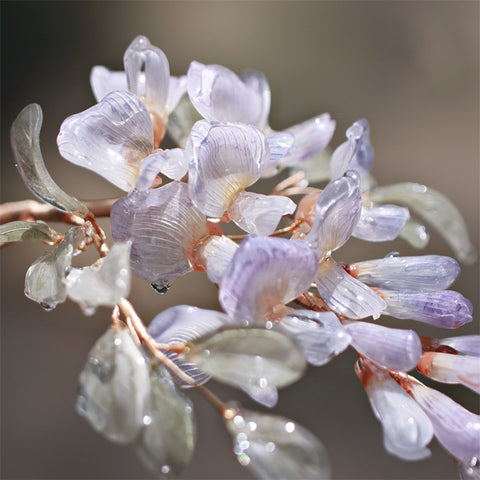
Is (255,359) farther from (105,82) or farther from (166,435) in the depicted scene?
(105,82)

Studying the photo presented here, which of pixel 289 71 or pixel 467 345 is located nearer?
pixel 467 345

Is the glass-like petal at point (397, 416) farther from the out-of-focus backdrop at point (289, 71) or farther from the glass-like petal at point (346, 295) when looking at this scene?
the out-of-focus backdrop at point (289, 71)

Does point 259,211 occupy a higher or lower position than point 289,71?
higher

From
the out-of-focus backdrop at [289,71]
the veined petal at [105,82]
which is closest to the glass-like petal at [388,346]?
the veined petal at [105,82]

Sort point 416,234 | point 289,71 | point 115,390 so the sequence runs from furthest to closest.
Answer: point 289,71 < point 416,234 < point 115,390

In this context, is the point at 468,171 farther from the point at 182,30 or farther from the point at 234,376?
the point at 234,376

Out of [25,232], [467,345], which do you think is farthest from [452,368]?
[25,232]

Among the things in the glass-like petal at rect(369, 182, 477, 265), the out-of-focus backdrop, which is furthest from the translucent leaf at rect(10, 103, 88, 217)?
the out-of-focus backdrop
